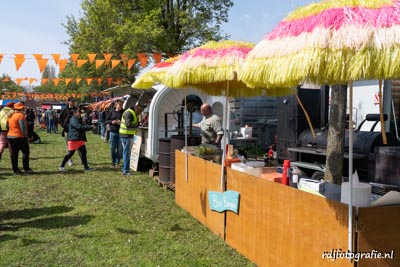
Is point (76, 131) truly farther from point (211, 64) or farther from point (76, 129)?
point (211, 64)

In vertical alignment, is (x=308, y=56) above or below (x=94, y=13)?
below

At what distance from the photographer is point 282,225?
3.49 meters

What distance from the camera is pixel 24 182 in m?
8.54

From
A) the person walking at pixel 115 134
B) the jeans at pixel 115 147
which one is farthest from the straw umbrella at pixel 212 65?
the jeans at pixel 115 147

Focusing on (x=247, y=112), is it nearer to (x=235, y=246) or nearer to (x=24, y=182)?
(x=24, y=182)

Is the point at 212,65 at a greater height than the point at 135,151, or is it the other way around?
the point at 212,65

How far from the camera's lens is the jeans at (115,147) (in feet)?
32.7

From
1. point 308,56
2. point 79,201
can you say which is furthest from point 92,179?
point 308,56

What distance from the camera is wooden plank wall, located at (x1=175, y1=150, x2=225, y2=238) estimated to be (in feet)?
16.0

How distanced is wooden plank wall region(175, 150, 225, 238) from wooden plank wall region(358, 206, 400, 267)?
220 centimetres

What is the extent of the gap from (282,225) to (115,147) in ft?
24.6

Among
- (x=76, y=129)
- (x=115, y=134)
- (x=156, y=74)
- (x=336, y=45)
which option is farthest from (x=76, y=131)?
(x=336, y=45)

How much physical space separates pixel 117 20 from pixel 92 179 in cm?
1691

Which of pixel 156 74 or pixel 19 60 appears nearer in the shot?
pixel 156 74
